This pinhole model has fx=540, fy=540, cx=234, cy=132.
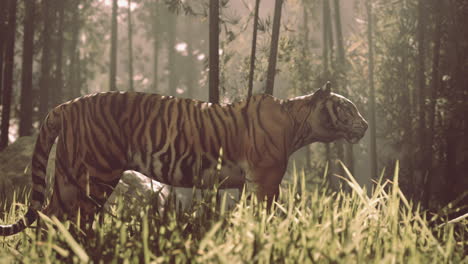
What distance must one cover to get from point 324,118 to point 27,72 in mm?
10965

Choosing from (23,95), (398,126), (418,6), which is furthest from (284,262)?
(398,126)

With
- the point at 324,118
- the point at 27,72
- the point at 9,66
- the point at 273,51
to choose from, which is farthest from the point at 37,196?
the point at 27,72

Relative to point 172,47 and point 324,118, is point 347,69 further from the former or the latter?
point 172,47

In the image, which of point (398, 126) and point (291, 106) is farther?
point (398, 126)

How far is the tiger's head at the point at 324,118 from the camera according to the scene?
502cm

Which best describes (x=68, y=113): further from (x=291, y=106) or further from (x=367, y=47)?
(x=367, y=47)

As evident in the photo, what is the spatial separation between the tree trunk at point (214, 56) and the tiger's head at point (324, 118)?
7.98 feet

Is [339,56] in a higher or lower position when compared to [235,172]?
higher

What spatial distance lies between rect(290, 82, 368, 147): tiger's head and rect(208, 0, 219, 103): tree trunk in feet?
7.98

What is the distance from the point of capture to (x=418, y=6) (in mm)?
15656

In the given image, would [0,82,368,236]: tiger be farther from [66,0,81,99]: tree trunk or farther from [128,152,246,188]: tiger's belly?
[66,0,81,99]: tree trunk

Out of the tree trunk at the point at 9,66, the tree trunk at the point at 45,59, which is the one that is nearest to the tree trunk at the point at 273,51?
the tree trunk at the point at 9,66

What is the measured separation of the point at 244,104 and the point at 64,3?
57.3 ft

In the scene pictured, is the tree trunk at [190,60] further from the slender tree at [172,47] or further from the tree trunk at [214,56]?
the tree trunk at [214,56]
